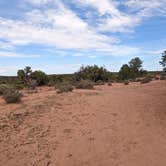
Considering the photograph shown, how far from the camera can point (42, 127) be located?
34.1 feet

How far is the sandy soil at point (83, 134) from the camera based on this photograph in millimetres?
7922

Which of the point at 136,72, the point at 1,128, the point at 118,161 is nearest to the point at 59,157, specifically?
the point at 118,161

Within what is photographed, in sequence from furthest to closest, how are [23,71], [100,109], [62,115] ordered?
[23,71] → [100,109] → [62,115]

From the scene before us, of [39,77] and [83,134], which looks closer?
[83,134]

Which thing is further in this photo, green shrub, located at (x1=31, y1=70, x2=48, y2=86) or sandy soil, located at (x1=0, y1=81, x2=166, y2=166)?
green shrub, located at (x1=31, y1=70, x2=48, y2=86)

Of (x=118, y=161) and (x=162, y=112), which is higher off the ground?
(x=162, y=112)

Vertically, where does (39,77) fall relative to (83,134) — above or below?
above

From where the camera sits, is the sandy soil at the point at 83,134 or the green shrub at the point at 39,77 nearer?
the sandy soil at the point at 83,134

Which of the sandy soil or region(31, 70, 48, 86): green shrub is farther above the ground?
region(31, 70, 48, 86): green shrub

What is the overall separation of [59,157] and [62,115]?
417cm

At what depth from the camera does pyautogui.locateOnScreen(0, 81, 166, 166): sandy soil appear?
792 cm

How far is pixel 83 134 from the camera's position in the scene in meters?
9.74

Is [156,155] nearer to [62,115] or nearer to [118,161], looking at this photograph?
[118,161]

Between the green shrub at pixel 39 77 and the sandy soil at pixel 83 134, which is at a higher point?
the green shrub at pixel 39 77
